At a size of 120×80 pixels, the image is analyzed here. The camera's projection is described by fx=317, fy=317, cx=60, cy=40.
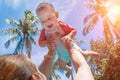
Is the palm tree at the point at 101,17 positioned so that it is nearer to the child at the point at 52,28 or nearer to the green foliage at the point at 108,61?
the green foliage at the point at 108,61

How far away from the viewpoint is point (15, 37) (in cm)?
3866

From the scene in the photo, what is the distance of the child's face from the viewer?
10.8ft

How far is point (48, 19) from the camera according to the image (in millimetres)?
3311

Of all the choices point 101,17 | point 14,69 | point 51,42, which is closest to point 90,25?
point 101,17

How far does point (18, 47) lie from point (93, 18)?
9.60m

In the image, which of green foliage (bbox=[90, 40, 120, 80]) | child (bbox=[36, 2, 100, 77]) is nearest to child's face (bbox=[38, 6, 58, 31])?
child (bbox=[36, 2, 100, 77])

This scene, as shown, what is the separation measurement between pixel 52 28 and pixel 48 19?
140 millimetres

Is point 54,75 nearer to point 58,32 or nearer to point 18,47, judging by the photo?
point 18,47

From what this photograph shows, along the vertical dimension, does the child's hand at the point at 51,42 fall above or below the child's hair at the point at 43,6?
below

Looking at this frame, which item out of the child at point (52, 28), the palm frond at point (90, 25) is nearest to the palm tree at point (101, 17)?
the palm frond at point (90, 25)

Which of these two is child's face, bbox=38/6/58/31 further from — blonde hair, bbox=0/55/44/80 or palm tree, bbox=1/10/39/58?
palm tree, bbox=1/10/39/58

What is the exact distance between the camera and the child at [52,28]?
3.32 meters

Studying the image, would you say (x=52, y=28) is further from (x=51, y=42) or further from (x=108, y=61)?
(x=108, y=61)

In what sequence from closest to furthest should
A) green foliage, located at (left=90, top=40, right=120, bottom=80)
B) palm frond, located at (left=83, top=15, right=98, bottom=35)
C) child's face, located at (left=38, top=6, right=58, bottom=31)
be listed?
1. child's face, located at (left=38, top=6, right=58, bottom=31)
2. green foliage, located at (left=90, top=40, right=120, bottom=80)
3. palm frond, located at (left=83, top=15, right=98, bottom=35)
